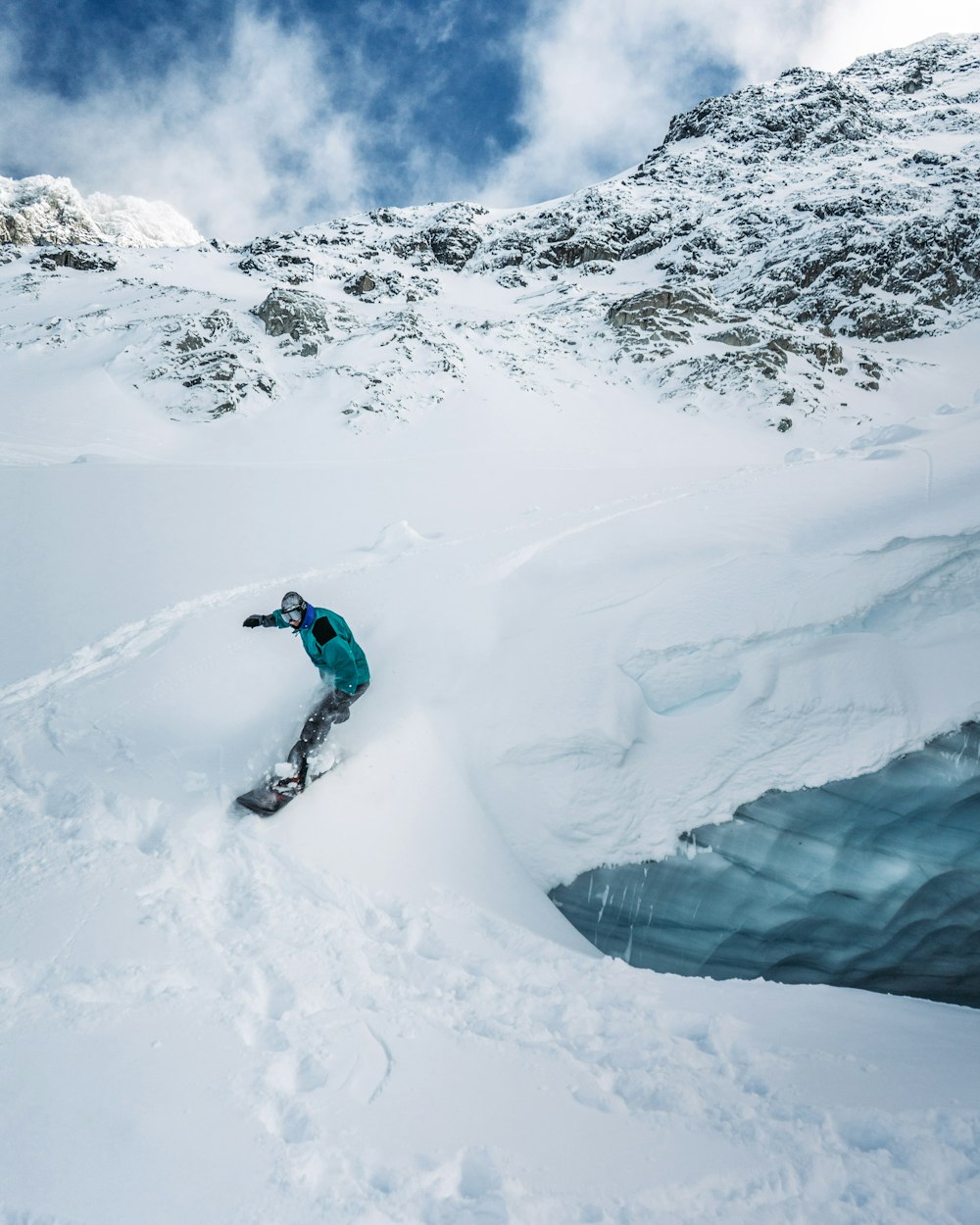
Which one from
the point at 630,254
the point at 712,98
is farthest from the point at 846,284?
the point at 712,98

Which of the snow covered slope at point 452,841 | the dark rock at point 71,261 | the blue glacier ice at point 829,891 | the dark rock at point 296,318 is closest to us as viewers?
the snow covered slope at point 452,841

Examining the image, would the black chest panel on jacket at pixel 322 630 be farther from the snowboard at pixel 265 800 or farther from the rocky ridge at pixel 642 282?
the rocky ridge at pixel 642 282

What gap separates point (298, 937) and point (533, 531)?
710 cm

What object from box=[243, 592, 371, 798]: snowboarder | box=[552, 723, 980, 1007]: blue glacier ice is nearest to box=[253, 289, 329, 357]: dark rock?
box=[243, 592, 371, 798]: snowboarder

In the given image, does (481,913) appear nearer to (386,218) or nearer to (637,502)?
(637,502)

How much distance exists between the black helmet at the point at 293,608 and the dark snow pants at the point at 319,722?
677 millimetres

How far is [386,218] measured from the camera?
65.6 m

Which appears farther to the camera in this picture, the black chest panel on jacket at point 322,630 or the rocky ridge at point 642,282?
the rocky ridge at point 642,282

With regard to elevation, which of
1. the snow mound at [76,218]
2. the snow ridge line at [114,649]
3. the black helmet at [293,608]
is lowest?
the black helmet at [293,608]

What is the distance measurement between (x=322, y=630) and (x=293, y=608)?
283 mm

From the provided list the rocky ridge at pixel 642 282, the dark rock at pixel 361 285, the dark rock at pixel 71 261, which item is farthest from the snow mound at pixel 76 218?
the dark rock at pixel 361 285

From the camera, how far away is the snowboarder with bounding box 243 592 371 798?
4.36 metres

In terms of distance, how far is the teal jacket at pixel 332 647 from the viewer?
446cm

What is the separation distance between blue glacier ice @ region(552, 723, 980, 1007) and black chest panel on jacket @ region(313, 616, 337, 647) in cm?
260
